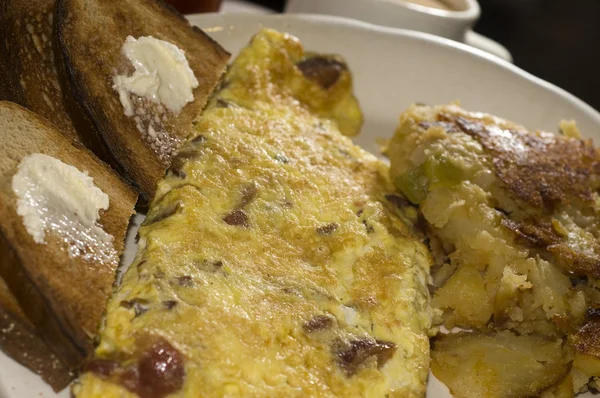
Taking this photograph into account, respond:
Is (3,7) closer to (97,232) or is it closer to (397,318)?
(97,232)

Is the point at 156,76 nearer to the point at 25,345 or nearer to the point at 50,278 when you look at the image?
the point at 50,278

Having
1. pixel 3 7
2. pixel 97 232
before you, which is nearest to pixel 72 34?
pixel 3 7

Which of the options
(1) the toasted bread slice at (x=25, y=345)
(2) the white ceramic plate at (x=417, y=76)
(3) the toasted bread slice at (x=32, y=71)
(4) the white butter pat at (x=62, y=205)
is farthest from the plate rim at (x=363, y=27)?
(1) the toasted bread slice at (x=25, y=345)

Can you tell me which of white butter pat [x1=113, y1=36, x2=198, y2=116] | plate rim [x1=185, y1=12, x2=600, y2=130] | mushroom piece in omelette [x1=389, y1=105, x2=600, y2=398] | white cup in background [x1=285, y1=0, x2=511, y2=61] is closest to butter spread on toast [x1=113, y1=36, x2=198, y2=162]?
white butter pat [x1=113, y1=36, x2=198, y2=116]

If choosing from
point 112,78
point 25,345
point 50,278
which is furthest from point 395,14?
point 25,345

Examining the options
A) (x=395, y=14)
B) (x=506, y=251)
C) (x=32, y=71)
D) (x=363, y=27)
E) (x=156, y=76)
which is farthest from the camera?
(x=395, y=14)

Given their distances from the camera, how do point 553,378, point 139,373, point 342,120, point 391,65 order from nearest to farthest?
point 139,373 → point 553,378 → point 342,120 → point 391,65

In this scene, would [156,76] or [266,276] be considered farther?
[156,76]
